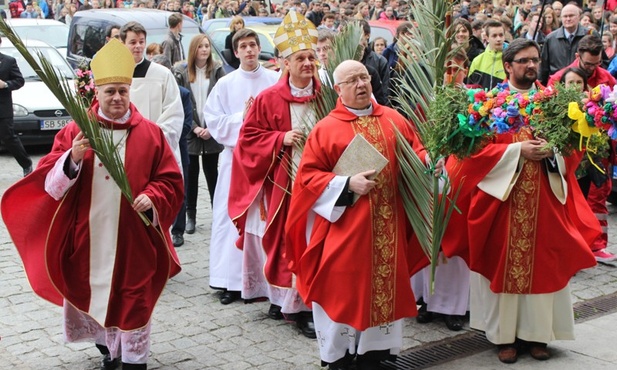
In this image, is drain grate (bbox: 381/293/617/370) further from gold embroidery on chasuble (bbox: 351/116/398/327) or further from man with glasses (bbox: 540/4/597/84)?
man with glasses (bbox: 540/4/597/84)

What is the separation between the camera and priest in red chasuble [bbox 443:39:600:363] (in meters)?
6.32

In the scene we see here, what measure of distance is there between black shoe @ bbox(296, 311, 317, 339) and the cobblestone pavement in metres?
0.06

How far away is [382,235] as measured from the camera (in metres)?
5.99

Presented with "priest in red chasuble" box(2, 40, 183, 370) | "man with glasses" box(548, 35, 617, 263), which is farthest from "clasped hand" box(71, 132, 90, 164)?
"man with glasses" box(548, 35, 617, 263)

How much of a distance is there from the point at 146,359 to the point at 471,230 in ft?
7.14

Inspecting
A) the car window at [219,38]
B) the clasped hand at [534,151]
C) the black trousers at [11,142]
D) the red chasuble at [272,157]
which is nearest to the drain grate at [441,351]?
the red chasuble at [272,157]

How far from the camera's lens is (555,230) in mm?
6348

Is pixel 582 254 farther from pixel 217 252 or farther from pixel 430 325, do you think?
pixel 217 252

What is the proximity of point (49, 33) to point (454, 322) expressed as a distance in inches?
518

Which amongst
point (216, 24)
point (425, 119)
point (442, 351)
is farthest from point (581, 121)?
point (216, 24)

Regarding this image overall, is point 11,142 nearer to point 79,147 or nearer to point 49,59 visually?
point 49,59

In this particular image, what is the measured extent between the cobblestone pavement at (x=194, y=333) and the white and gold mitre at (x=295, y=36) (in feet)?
6.46

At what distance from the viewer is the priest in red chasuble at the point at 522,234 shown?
6.32 m

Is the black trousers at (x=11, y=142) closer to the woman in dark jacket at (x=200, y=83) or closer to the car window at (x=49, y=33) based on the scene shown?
the woman in dark jacket at (x=200, y=83)
